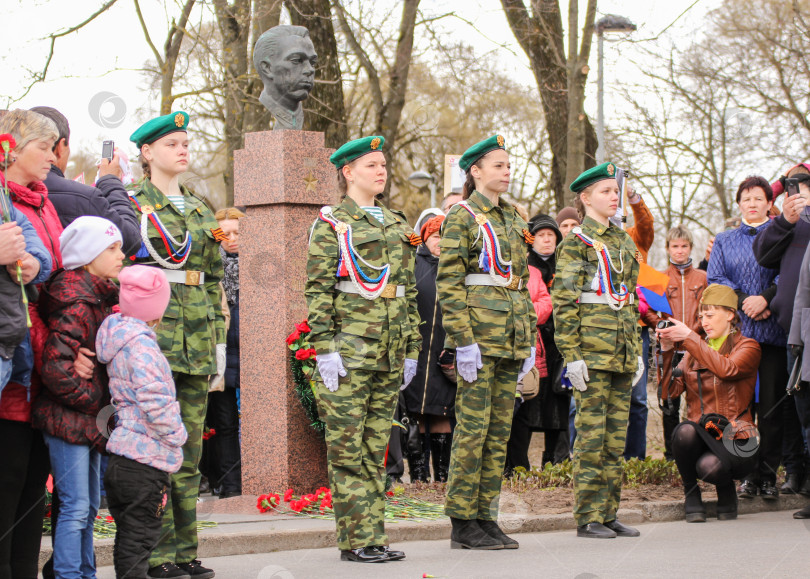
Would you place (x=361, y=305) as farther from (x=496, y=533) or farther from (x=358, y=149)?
(x=496, y=533)

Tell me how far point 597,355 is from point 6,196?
12.7 feet

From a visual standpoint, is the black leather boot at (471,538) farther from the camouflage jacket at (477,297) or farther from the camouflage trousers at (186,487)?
the camouflage trousers at (186,487)

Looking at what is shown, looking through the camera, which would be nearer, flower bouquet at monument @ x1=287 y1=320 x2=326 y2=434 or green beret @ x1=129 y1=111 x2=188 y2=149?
green beret @ x1=129 y1=111 x2=188 y2=149

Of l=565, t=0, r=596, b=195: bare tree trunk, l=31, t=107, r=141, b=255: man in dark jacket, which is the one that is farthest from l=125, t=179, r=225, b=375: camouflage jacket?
l=565, t=0, r=596, b=195: bare tree trunk

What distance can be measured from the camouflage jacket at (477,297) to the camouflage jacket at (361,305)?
0.86 ft

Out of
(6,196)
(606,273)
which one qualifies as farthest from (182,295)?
(606,273)

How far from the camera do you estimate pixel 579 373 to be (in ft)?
23.7

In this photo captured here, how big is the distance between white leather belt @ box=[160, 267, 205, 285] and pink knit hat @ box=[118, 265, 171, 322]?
26.3 inches

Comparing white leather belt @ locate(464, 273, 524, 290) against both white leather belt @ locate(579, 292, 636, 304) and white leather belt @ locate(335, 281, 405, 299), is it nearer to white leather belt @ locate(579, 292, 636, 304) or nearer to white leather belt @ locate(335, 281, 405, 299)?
white leather belt @ locate(335, 281, 405, 299)

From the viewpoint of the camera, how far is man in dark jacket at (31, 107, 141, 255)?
5.54m

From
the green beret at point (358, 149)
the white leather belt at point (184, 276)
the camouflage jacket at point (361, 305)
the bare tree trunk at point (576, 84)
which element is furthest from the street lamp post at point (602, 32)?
the white leather belt at point (184, 276)

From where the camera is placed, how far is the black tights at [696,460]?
313 inches

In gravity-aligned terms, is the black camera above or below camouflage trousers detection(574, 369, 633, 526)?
above

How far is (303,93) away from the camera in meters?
8.47
